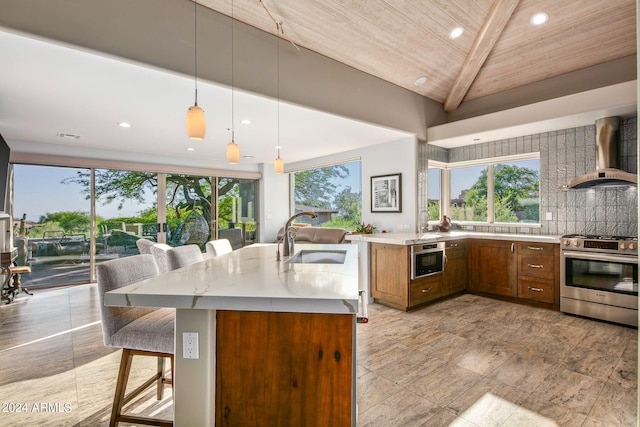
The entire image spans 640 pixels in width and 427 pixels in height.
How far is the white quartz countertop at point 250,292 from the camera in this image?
1150mm

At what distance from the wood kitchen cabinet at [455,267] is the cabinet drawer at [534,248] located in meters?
0.73

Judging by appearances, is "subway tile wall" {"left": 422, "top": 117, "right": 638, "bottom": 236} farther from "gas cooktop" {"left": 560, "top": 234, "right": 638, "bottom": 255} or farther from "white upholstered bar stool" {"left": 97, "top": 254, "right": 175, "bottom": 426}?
"white upholstered bar stool" {"left": 97, "top": 254, "right": 175, "bottom": 426}

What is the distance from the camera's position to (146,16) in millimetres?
2328

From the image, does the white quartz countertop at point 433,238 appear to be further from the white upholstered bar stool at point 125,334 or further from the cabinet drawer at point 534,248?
the white upholstered bar stool at point 125,334

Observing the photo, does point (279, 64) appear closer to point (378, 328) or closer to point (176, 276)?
point (176, 276)

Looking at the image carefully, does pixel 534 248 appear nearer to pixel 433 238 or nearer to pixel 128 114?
pixel 433 238

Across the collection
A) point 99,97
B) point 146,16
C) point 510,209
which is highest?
point 146,16

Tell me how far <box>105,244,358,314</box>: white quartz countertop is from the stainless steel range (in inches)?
132

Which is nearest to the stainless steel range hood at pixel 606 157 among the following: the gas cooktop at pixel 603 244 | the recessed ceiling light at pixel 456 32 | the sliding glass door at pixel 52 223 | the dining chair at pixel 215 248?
the gas cooktop at pixel 603 244

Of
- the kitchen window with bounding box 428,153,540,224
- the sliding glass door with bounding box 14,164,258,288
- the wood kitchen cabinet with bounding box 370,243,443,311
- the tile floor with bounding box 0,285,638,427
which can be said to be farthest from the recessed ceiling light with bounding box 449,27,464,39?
the sliding glass door with bounding box 14,164,258,288

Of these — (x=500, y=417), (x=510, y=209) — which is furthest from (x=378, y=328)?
(x=510, y=209)

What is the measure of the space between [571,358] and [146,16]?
4.42m

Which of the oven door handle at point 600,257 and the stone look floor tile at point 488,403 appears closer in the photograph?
the stone look floor tile at point 488,403

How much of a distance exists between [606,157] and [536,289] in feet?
5.82
